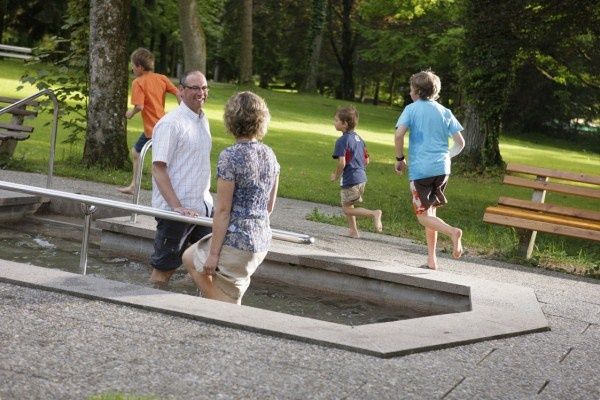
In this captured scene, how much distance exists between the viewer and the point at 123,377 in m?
5.40

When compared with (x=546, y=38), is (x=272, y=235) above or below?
below

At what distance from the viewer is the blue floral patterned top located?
691 cm

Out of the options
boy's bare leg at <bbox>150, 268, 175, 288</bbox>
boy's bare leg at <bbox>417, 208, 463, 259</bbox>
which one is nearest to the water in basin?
boy's bare leg at <bbox>150, 268, 175, 288</bbox>

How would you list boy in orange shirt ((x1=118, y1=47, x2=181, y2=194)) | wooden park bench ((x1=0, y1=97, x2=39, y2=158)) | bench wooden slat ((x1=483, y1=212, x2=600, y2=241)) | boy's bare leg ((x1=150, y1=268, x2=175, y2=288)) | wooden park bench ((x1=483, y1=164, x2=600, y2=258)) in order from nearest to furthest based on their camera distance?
boy's bare leg ((x1=150, y1=268, x2=175, y2=288)) → bench wooden slat ((x1=483, y1=212, x2=600, y2=241)) → wooden park bench ((x1=483, y1=164, x2=600, y2=258)) → boy in orange shirt ((x1=118, y1=47, x2=181, y2=194)) → wooden park bench ((x1=0, y1=97, x2=39, y2=158))

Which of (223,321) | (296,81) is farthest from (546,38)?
(296,81)

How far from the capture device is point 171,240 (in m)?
8.20

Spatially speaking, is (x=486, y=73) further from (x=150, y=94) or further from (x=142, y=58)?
(x=142, y=58)

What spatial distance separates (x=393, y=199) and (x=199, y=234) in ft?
31.3

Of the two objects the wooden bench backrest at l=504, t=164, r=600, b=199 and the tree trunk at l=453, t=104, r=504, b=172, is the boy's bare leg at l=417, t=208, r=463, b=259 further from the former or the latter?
the tree trunk at l=453, t=104, r=504, b=172

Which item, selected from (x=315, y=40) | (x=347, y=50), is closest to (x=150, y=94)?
(x=315, y=40)

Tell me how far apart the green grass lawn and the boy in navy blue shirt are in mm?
923

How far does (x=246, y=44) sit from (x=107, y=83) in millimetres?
34737

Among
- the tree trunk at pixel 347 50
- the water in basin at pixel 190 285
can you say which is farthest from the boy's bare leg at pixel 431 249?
the tree trunk at pixel 347 50

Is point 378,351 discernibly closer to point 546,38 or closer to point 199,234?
point 199,234
